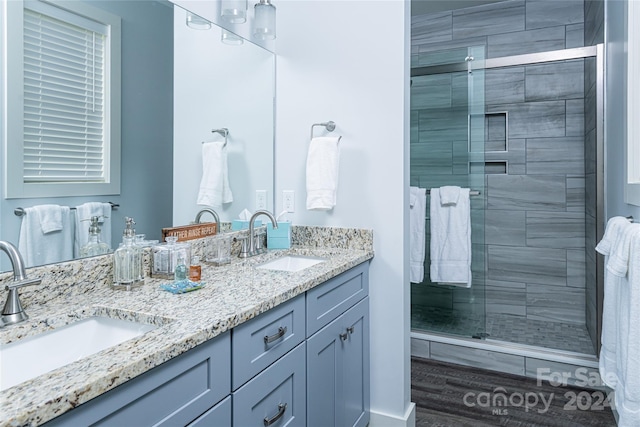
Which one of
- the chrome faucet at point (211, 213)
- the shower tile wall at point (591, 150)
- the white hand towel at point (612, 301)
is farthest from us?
the shower tile wall at point (591, 150)

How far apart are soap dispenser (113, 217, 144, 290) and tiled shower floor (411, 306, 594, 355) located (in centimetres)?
215

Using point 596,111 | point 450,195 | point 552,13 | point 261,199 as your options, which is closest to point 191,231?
point 261,199

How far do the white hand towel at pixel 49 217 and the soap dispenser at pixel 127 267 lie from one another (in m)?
0.19

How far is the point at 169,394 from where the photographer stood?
94 centimetres

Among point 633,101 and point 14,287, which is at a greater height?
point 633,101

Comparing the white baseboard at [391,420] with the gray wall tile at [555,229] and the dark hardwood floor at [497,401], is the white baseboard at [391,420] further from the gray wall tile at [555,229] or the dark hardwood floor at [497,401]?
the gray wall tile at [555,229]

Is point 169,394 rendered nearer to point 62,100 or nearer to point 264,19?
point 62,100

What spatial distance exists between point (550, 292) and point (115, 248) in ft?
10.5

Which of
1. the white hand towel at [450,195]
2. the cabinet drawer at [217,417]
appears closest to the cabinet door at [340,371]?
the cabinet drawer at [217,417]

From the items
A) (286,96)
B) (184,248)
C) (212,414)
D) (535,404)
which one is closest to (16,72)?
(184,248)

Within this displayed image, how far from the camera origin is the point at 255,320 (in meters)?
1.25

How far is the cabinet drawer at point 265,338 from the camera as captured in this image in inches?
46.1

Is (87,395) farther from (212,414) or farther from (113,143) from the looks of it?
(113,143)

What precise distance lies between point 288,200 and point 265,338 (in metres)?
1.14
